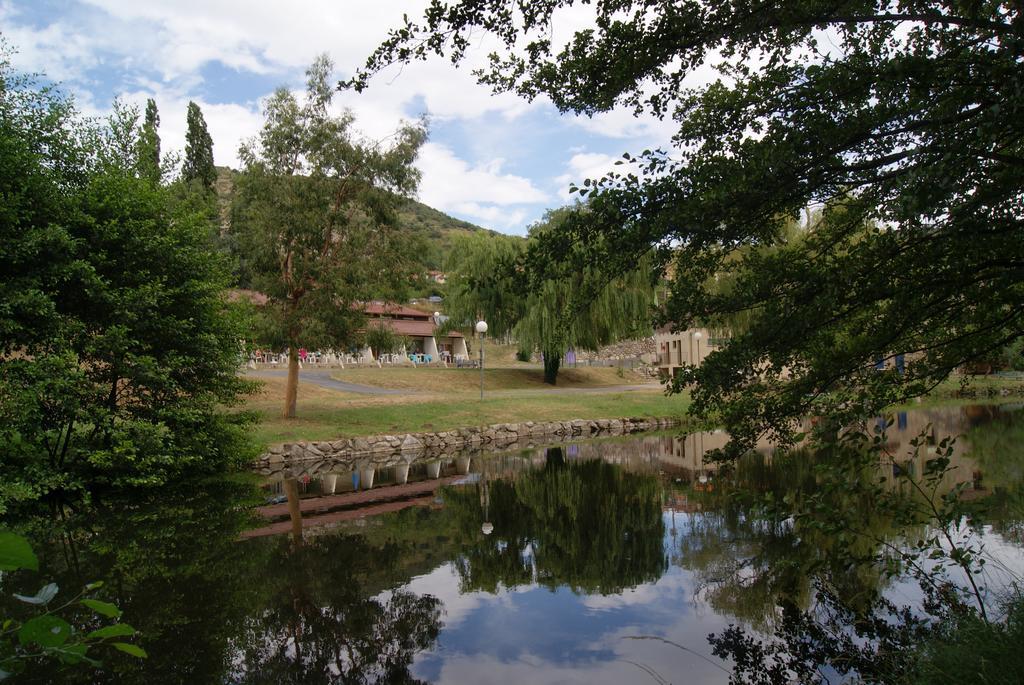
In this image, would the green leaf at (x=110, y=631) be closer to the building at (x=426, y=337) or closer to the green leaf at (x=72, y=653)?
the green leaf at (x=72, y=653)

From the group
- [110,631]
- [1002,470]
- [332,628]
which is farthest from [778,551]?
[110,631]

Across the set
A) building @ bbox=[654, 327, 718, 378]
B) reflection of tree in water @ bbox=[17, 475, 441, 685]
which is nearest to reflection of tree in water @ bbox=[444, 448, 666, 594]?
reflection of tree in water @ bbox=[17, 475, 441, 685]

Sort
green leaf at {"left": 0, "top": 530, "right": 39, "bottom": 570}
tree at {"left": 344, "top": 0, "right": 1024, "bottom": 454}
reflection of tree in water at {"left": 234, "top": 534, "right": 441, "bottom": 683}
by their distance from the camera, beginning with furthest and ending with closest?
reflection of tree in water at {"left": 234, "top": 534, "right": 441, "bottom": 683} < tree at {"left": 344, "top": 0, "right": 1024, "bottom": 454} < green leaf at {"left": 0, "top": 530, "right": 39, "bottom": 570}

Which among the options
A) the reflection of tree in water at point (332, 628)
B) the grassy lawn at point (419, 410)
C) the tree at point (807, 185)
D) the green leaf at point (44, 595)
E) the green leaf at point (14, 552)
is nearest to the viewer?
the green leaf at point (14, 552)

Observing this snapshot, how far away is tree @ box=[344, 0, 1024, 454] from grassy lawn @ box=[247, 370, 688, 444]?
15692 mm

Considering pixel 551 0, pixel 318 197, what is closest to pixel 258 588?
pixel 551 0

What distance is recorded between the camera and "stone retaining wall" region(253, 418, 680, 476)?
18.0 meters

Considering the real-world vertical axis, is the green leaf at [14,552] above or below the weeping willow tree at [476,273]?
below

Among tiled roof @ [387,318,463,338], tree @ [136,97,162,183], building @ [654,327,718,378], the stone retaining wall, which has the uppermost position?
tree @ [136,97,162,183]

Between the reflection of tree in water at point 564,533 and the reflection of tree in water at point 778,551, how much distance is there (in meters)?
0.63

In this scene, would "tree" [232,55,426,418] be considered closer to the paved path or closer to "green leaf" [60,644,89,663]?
the paved path

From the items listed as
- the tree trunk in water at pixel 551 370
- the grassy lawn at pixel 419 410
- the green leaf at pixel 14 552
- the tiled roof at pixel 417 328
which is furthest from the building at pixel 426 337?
the green leaf at pixel 14 552

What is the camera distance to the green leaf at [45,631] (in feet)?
4.74

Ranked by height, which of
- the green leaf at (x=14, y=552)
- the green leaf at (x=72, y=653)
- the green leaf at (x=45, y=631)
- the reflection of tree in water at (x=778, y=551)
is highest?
the green leaf at (x=14, y=552)
